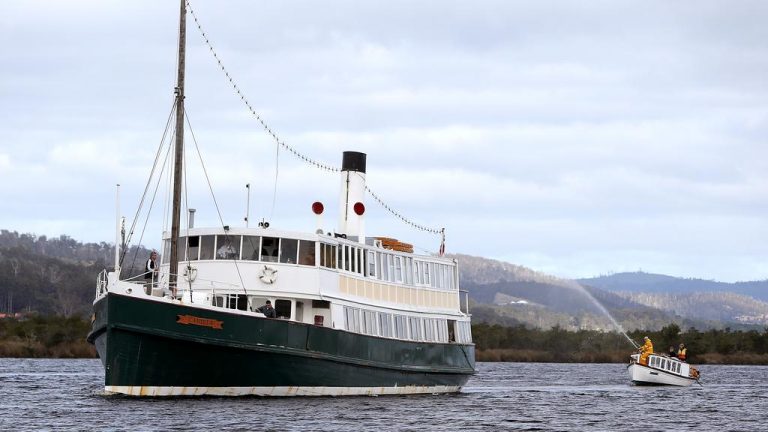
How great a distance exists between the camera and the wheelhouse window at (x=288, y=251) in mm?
44906

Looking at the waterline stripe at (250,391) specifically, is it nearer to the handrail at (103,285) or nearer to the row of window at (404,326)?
the row of window at (404,326)

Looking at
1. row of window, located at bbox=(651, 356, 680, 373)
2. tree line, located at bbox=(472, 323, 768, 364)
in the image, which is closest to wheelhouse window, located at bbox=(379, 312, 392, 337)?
row of window, located at bbox=(651, 356, 680, 373)

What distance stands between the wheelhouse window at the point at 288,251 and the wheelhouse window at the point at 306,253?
7.5 inches

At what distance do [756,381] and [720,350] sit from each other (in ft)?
140

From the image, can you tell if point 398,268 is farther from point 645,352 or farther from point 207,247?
point 645,352

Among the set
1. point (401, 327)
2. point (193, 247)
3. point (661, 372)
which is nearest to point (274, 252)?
point (193, 247)

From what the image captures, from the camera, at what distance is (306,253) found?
45.2m

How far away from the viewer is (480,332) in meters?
121

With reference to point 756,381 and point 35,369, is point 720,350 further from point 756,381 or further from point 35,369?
point 35,369

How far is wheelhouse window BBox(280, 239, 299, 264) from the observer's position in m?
44.9

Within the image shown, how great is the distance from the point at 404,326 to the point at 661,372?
2505cm

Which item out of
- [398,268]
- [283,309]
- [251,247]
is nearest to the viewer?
[251,247]

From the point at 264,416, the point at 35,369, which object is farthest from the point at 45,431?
the point at 35,369

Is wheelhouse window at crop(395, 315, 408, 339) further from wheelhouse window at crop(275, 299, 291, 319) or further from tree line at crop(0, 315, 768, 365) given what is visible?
tree line at crop(0, 315, 768, 365)
